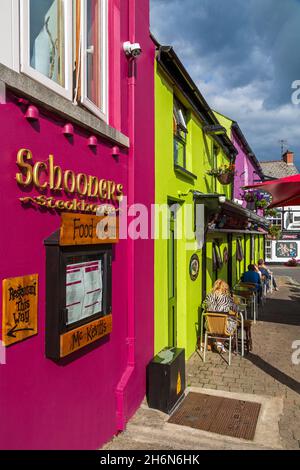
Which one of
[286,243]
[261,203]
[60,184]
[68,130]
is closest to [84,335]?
[60,184]

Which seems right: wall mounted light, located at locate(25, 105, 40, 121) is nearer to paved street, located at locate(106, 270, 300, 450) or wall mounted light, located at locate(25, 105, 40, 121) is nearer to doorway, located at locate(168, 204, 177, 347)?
paved street, located at locate(106, 270, 300, 450)

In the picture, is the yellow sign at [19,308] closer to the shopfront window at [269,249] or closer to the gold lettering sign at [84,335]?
the gold lettering sign at [84,335]

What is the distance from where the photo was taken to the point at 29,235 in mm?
2871

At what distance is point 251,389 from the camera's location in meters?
5.98

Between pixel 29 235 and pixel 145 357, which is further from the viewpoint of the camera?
pixel 145 357

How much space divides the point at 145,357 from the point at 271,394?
81.1 inches

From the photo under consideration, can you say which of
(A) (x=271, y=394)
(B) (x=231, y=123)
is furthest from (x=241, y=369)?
(B) (x=231, y=123)

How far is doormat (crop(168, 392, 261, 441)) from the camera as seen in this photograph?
470 cm

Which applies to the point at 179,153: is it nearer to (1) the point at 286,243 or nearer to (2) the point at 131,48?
(2) the point at 131,48

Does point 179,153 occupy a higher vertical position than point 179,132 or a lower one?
lower

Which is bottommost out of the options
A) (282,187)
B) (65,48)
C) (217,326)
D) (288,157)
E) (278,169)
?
(217,326)

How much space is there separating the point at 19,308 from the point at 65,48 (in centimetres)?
235

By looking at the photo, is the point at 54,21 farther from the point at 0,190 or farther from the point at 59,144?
the point at 0,190

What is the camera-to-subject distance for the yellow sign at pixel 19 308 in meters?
2.61
